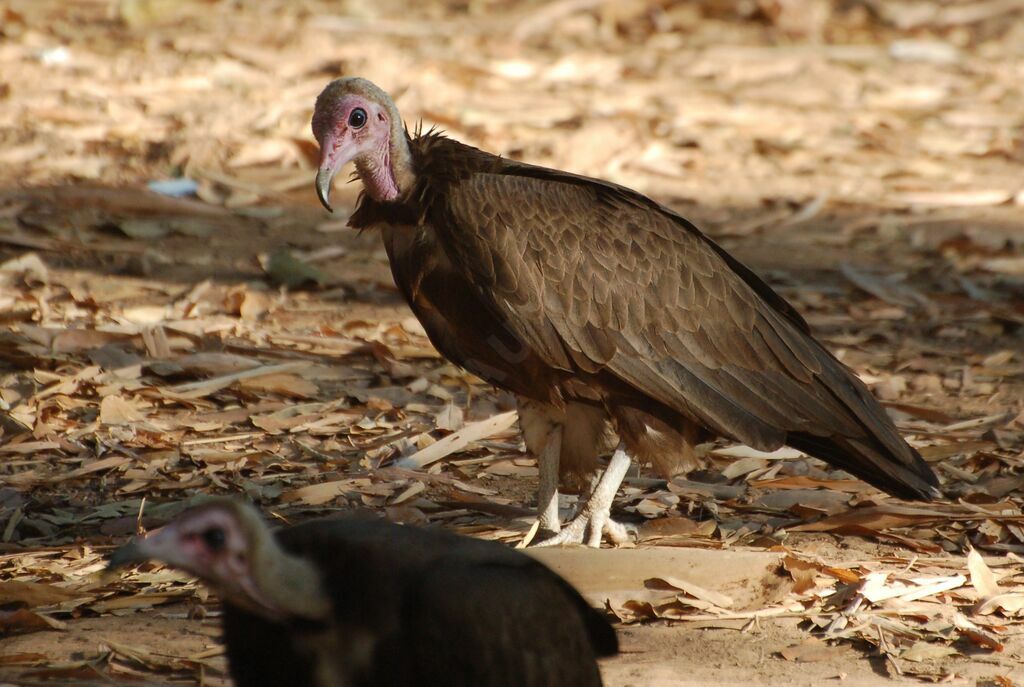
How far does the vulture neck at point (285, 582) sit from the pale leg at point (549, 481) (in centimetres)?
236

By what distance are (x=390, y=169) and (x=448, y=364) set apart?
74.2 inches

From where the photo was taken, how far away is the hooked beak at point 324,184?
5359 millimetres

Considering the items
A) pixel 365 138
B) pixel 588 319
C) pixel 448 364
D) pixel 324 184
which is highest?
pixel 365 138

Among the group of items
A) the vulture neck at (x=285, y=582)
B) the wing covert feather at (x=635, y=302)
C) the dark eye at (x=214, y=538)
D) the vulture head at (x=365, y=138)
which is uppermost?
the vulture head at (x=365, y=138)

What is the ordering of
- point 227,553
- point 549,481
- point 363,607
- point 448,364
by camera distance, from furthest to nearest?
point 448,364 → point 549,481 → point 363,607 → point 227,553

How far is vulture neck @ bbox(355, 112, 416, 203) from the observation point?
5461 mm

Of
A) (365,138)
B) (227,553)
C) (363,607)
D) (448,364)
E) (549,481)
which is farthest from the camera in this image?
(448,364)

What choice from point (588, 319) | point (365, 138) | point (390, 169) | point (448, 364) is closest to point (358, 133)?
point (365, 138)

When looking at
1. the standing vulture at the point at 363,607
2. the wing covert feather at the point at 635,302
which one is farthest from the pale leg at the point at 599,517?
the standing vulture at the point at 363,607

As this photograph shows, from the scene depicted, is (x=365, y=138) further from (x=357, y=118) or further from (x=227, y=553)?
(x=227, y=553)

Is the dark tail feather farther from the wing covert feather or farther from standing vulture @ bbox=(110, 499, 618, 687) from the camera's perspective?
standing vulture @ bbox=(110, 499, 618, 687)

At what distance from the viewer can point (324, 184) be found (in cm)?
542

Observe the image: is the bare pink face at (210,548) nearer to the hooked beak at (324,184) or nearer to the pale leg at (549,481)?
the hooked beak at (324,184)

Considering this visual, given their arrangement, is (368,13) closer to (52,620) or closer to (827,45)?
(827,45)
